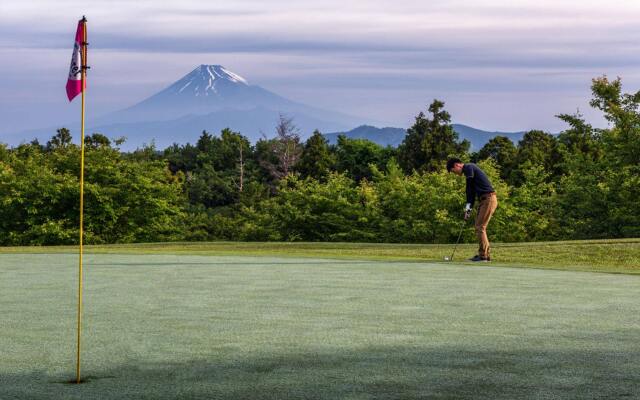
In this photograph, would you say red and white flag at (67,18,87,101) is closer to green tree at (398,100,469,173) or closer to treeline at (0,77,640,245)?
treeline at (0,77,640,245)

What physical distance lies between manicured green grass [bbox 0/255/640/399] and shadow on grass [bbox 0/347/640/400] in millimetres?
17

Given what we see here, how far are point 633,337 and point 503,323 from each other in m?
1.52

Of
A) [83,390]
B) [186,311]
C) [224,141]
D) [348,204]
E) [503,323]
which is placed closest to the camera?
[83,390]

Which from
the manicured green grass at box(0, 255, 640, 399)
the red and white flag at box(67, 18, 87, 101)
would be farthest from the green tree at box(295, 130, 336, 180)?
the red and white flag at box(67, 18, 87, 101)

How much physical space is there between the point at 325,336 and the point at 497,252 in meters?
13.3

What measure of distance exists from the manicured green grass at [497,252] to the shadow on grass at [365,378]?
9831mm

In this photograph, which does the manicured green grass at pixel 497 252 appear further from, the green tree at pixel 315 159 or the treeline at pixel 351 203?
the green tree at pixel 315 159

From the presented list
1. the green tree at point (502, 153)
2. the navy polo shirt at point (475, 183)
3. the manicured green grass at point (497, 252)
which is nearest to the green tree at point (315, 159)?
the green tree at point (502, 153)

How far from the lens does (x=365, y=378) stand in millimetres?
7879

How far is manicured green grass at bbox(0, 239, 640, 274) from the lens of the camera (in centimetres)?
2023

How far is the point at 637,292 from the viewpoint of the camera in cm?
1398

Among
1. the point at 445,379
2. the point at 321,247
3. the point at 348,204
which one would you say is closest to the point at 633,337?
the point at 445,379

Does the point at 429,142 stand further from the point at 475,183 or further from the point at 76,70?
the point at 76,70

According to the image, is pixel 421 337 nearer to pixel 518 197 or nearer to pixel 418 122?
pixel 518 197
